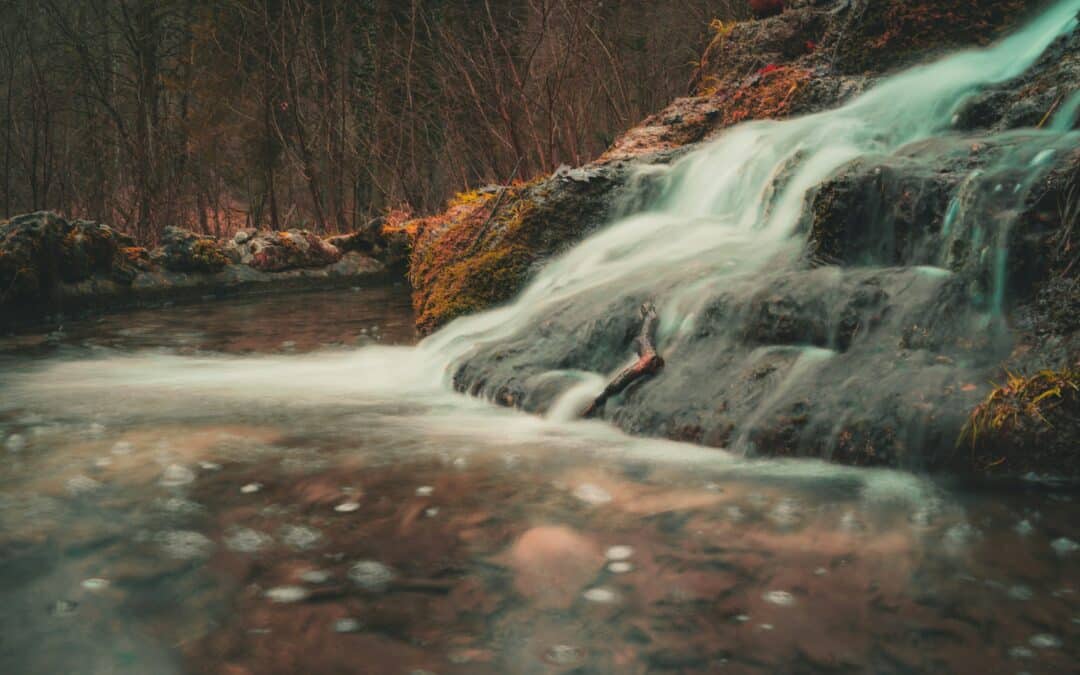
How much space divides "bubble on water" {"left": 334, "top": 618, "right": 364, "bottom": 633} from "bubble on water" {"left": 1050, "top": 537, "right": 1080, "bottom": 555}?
2.05 m

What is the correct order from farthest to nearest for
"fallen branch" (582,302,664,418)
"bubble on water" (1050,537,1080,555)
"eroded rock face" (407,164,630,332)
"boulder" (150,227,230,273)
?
"boulder" (150,227,230,273)
"eroded rock face" (407,164,630,332)
"fallen branch" (582,302,664,418)
"bubble on water" (1050,537,1080,555)

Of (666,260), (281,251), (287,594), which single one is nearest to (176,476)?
(287,594)

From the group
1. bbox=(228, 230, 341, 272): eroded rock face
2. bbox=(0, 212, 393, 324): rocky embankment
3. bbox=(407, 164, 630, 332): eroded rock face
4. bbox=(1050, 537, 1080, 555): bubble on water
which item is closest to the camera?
bbox=(1050, 537, 1080, 555): bubble on water

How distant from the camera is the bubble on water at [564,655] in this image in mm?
2039

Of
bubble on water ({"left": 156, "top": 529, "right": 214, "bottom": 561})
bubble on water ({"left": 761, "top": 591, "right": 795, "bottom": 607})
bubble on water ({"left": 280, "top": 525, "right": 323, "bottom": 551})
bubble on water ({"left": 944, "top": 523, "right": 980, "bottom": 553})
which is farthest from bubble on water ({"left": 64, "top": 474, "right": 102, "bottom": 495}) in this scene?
bubble on water ({"left": 944, "top": 523, "right": 980, "bottom": 553})

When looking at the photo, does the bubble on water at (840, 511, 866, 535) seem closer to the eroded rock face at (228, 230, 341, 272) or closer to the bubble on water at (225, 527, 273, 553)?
the bubble on water at (225, 527, 273, 553)

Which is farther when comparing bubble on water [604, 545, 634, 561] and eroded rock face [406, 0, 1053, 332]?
eroded rock face [406, 0, 1053, 332]

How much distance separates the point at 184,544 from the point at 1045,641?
245 centimetres

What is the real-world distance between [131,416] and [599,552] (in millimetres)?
3081

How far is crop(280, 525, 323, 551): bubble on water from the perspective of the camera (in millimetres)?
2686

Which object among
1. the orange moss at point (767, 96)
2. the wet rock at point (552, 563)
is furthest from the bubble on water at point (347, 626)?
the orange moss at point (767, 96)

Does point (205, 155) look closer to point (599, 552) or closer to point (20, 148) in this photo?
point (20, 148)

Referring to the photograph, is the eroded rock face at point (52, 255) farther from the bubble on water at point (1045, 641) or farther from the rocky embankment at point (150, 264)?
the bubble on water at point (1045, 641)

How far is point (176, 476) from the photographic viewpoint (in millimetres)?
3395
